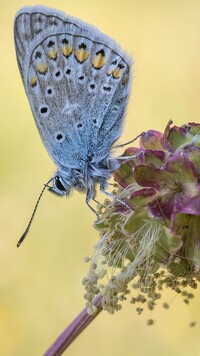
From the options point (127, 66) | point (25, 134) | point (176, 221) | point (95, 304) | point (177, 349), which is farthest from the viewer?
point (25, 134)

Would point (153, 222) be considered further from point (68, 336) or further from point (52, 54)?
point (52, 54)

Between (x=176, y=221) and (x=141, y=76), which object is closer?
(x=176, y=221)

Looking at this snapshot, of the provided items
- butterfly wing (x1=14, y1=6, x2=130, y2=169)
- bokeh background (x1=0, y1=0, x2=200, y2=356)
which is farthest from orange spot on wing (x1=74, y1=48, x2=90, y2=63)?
bokeh background (x1=0, y1=0, x2=200, y2=356)

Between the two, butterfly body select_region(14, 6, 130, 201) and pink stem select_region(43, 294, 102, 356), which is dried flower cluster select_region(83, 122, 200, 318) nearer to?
pink stem select_region(43, 294, 102, 356)

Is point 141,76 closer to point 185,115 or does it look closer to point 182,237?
point 185,115

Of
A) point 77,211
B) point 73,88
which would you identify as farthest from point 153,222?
point 77,211

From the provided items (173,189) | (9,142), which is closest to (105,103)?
(173,189)
